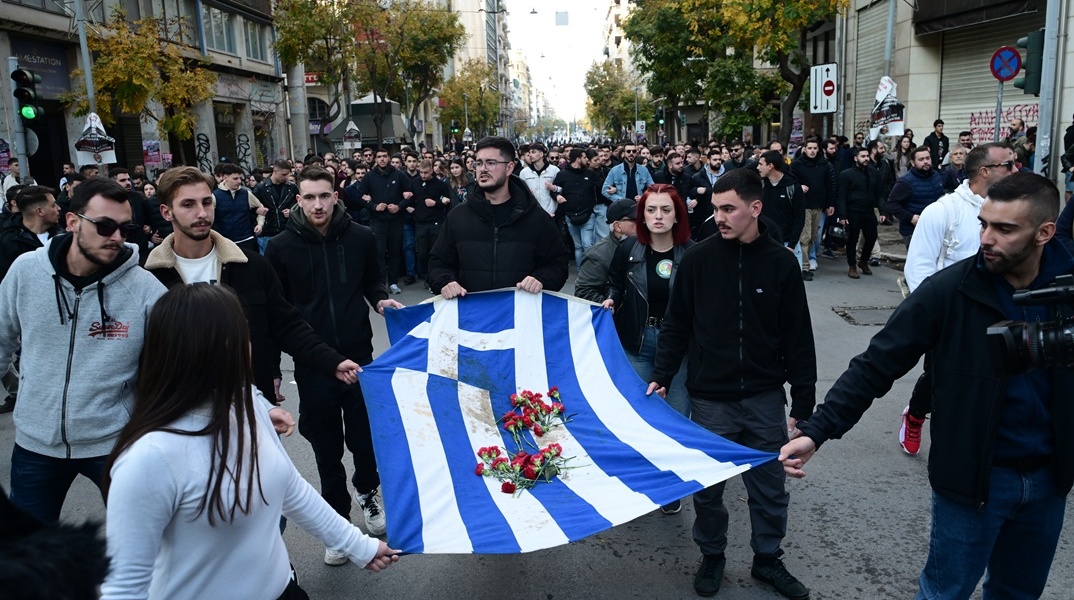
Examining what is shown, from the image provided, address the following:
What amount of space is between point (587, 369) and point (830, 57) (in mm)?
30144

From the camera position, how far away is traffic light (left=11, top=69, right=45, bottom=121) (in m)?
12.9

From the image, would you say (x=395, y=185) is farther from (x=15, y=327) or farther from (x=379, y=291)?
(x=15, y=327)

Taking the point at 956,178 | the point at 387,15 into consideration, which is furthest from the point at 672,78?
the point at 956,178

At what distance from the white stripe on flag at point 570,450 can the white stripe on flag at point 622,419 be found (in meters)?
0.10

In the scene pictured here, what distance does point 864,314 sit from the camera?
410 inches

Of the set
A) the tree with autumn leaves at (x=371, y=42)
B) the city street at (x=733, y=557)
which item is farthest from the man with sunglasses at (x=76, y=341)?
the tree with autumn leaves at (x=371, y=42)

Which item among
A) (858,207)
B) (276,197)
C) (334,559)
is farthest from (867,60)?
(334,559)

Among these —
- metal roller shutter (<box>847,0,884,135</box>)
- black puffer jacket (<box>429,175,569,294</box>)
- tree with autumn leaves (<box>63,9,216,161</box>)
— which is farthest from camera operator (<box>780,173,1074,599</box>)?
metal roller shutter (<box>847,0,884,135</box>)

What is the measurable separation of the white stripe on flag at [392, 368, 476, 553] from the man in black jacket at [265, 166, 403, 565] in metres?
0.37

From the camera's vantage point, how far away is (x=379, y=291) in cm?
505

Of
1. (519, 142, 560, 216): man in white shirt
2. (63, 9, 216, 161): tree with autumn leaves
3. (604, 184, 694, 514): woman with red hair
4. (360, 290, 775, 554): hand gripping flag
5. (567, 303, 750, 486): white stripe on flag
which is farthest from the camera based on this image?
(63, 9, 216, 161): tree with autumn leaves

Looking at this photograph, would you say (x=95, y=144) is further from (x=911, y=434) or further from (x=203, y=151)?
(x=203, y=151)

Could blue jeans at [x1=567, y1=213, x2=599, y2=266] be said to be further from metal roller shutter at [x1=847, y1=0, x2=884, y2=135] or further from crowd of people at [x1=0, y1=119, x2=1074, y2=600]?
metal roller shutter at [x1=847, y1=0, x2=884, y2=135]

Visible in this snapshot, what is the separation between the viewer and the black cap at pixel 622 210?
249 inches
